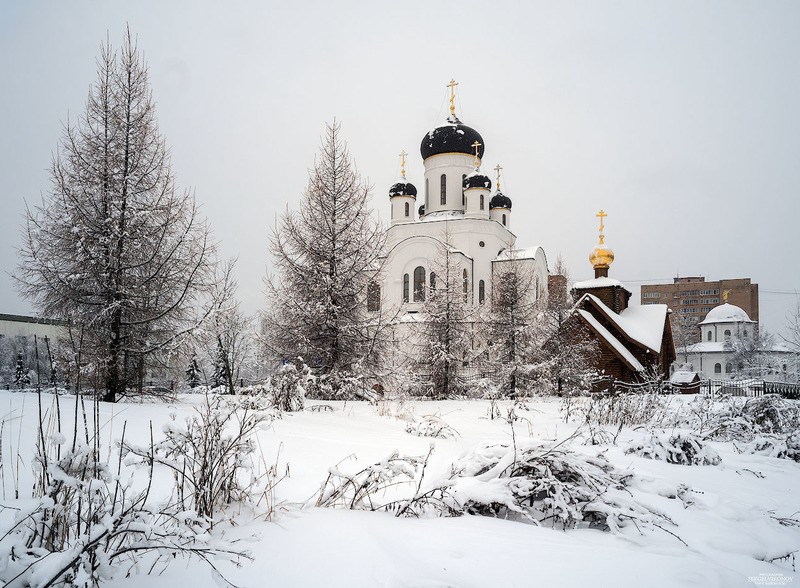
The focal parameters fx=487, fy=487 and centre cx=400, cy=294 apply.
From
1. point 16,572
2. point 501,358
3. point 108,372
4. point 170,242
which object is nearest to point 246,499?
point 16,572

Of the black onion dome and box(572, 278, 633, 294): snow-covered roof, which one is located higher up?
the black onion dome

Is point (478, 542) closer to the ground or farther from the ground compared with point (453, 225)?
closer to the ground

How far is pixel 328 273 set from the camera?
45.5 ft

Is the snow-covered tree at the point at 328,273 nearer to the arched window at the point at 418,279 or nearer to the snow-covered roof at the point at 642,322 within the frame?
the snow-covered roof at the point at 642,322

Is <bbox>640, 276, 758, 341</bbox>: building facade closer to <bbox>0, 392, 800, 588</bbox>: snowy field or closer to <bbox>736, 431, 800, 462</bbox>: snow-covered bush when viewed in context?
<bbox>736, 431, 800, 462</bbox>: snow-covered bush

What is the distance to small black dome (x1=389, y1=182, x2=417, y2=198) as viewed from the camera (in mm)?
35562

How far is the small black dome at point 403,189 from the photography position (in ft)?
117

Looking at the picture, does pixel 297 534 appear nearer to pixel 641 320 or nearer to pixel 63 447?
pixel 63 447

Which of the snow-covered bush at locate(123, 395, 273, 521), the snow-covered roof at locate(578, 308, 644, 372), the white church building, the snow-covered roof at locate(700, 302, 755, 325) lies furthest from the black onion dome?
the snow-covered roof at locate(700, 302, 755, 325)

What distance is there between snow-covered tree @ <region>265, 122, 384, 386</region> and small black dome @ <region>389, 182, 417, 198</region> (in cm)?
2118

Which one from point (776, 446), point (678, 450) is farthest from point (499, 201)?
point (678, 450)

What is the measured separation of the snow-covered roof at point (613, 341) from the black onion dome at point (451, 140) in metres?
18.0

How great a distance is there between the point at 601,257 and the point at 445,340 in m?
10.9

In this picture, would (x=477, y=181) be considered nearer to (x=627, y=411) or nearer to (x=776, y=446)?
(x=627, y=411)
